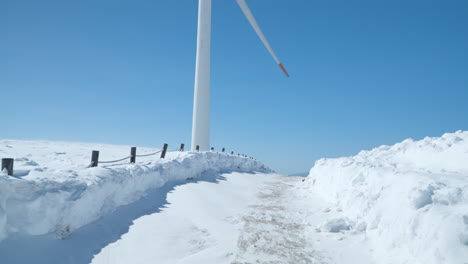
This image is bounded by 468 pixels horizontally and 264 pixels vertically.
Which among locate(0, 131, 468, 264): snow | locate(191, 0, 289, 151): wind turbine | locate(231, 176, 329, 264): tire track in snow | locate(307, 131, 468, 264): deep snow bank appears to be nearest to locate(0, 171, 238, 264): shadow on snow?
locate(0, 131, 468, 264): snow

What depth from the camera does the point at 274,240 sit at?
5.77 m

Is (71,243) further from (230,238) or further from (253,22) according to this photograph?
(253,22)

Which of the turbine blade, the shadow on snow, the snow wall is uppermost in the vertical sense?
the turbine blade

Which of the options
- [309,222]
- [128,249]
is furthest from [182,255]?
[309,222]

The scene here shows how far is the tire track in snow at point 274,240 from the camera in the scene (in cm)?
488

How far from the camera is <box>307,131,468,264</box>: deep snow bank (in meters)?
3.72

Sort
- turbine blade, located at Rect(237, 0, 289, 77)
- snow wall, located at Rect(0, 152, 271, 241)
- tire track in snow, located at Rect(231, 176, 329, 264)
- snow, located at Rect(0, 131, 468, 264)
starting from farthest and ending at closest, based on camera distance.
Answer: turbine blade, located at Rect(237, 0, 289, 77), tire track in snow, located at Rect(231, 176, 329, 264), snow wall, located at Rect(0, 152, 271, 241), snow, located at Rect(0, 131, 468, 264)

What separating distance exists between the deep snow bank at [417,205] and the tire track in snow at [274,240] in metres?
1.26

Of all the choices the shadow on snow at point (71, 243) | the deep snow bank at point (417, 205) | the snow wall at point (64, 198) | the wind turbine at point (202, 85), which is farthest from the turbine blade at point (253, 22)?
the shadow on snow at point (71, 243)

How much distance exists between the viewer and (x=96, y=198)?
21.1ft

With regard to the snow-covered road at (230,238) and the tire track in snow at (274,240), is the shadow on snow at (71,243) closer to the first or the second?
the snow-covered road at (230,238)

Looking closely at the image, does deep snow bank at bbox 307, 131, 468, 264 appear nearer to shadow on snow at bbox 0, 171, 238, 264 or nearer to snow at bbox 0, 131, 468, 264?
snow at bbox 0, 131, 468, 264

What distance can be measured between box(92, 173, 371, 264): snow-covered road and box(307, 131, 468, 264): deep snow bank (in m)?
0.57

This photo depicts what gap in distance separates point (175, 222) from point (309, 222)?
356cm
